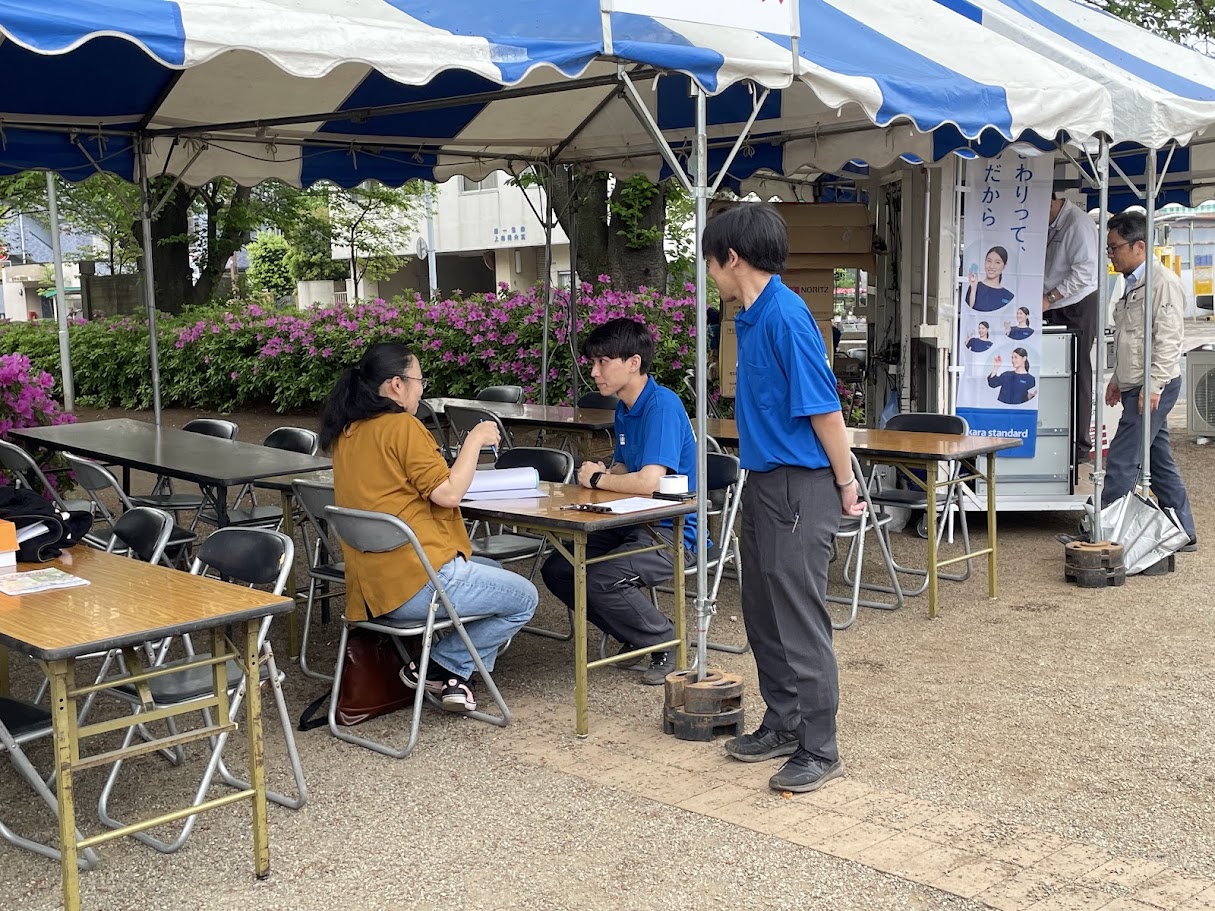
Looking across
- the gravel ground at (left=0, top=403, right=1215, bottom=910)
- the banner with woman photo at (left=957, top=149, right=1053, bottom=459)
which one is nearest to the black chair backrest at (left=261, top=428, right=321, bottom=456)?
the gravel ground at (left=0, top=403, right=1215, bottom=910)

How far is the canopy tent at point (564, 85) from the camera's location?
415 centimetres

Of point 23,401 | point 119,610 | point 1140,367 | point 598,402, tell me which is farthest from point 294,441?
point 1140,367

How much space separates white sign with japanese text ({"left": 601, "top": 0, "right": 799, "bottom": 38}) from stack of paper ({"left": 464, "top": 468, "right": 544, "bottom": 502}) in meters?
1.71

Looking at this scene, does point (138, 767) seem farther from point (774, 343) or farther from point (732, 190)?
point (732, 190)

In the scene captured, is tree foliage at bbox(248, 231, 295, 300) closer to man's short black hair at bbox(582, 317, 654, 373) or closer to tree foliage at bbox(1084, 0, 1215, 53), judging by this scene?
tree foliage at bbox(1084, 0, 1215, 53)

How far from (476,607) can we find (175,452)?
102 inches

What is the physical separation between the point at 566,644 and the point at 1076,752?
2259 mm

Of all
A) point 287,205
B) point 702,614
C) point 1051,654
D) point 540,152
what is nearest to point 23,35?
point 702,614

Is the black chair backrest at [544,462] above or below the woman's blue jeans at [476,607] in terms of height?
above

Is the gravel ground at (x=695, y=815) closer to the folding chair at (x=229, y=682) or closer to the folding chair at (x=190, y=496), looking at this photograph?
the folding chair at (x=229, y=682)

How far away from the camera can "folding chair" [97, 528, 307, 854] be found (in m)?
3.63

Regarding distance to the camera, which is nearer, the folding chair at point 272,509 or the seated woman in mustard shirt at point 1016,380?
the folding chair at point 272,509

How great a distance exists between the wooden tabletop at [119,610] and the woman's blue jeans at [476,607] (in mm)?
905

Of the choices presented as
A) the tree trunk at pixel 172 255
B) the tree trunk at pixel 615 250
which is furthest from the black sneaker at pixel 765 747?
the tree trunk at pixel 172 255
